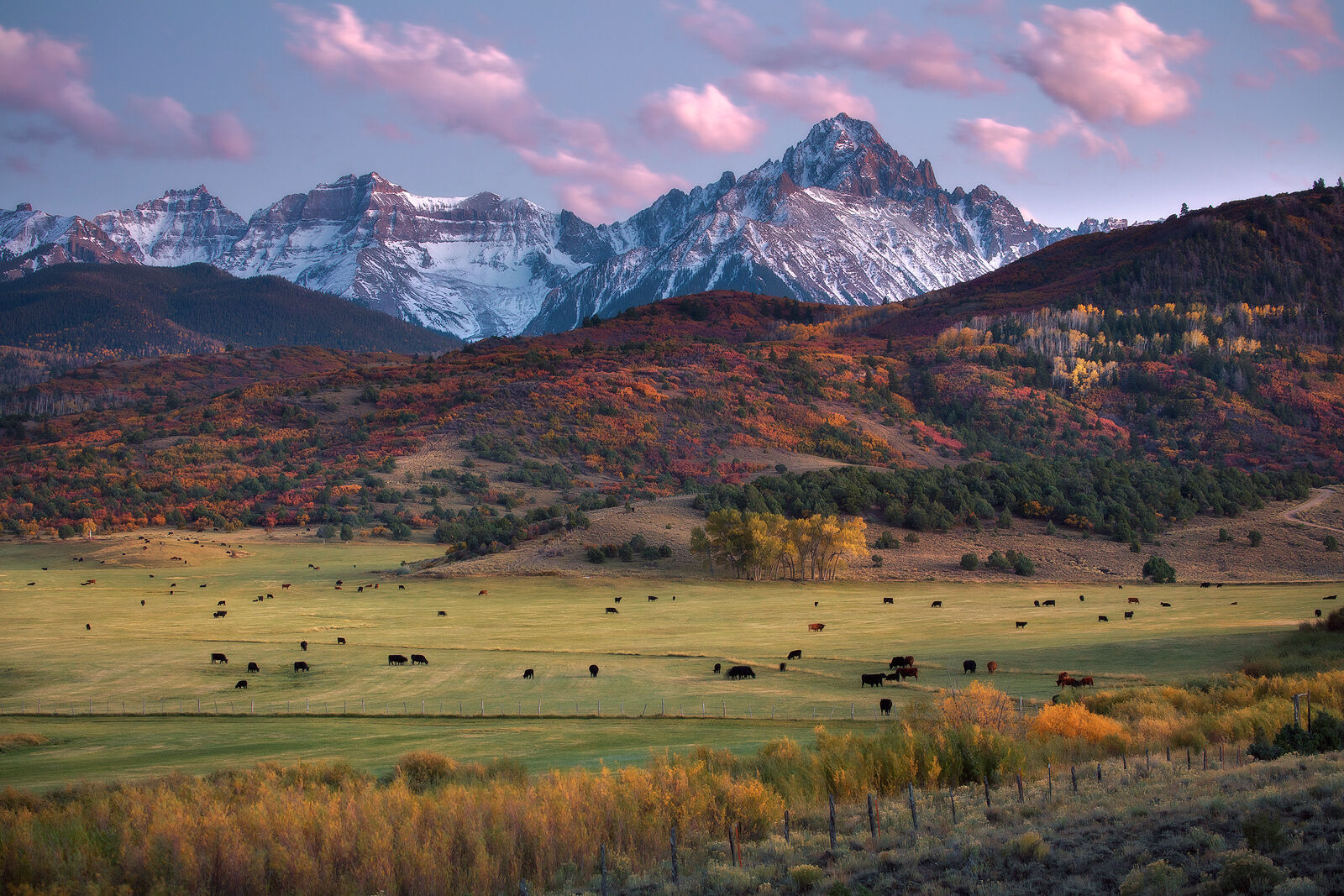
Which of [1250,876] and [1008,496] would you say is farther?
[1008,496]

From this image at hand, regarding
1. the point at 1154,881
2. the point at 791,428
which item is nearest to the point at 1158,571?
the point at 1154,881

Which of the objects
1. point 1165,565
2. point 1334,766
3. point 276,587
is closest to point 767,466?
point 1165,565

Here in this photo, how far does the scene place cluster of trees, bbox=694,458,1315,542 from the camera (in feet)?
299

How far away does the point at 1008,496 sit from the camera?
311 feet

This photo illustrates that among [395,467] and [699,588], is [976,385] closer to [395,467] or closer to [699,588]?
[395,467]

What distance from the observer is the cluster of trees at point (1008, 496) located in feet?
299

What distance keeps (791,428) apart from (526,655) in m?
106

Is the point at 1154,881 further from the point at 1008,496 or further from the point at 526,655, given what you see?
the point at 1008,496

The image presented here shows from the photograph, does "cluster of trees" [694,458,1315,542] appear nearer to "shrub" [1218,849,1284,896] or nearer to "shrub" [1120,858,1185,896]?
"shrub" [1120,858,1185,896]

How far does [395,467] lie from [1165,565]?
92691 mm

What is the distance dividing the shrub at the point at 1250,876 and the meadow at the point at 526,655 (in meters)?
15.5

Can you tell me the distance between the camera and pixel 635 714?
34.0 metres

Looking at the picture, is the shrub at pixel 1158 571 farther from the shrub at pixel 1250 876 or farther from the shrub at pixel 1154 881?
the shrub at pixel 1250 876

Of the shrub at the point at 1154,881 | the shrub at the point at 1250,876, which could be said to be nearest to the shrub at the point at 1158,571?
the shrub at the point at 1154,881
